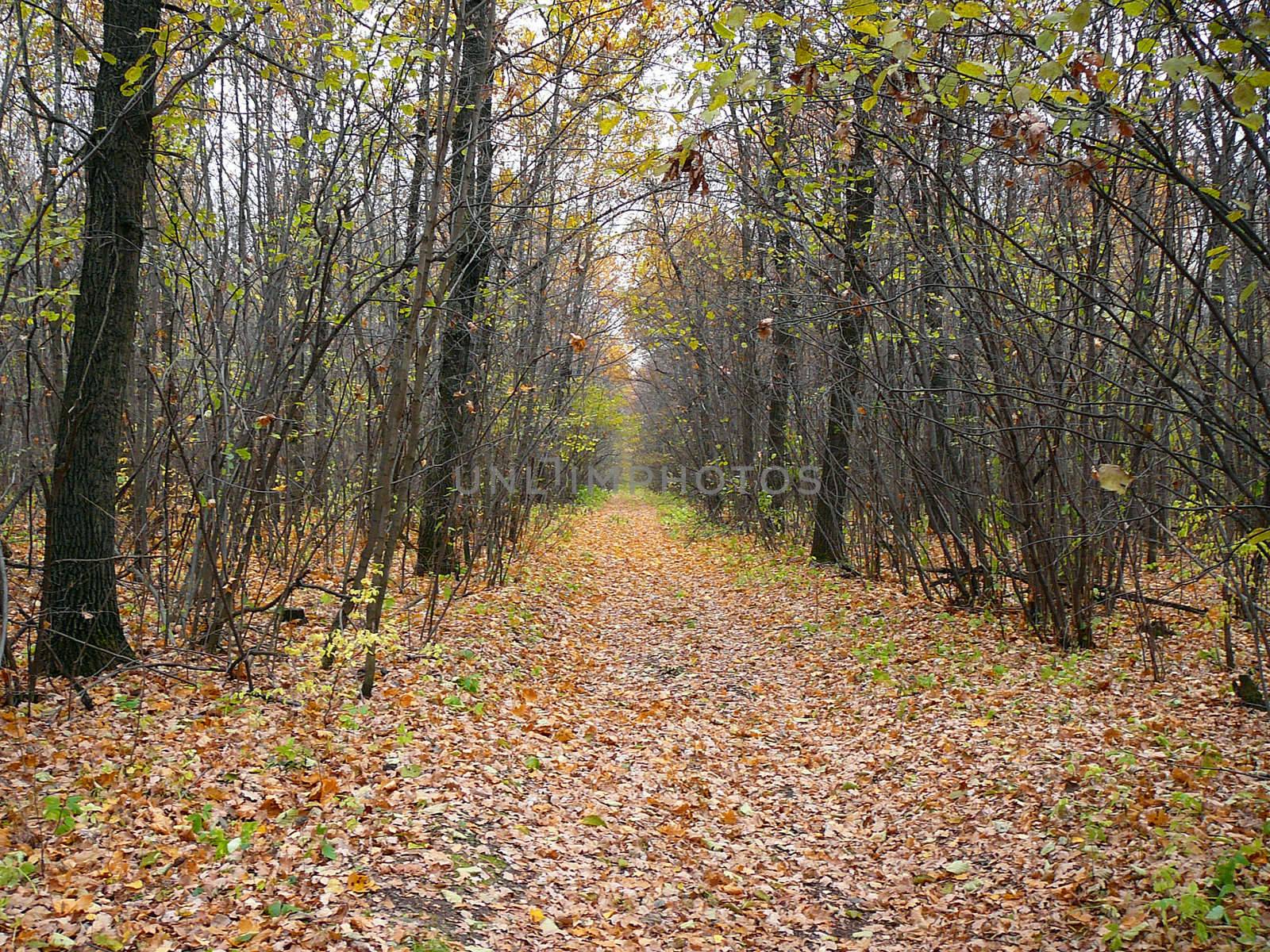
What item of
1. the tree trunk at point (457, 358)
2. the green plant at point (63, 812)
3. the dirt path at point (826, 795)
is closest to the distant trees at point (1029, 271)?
the dirt path at point (826, 795)

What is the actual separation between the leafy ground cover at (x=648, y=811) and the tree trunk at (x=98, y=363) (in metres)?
0.59

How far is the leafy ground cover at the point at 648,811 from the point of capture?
3.72 meters

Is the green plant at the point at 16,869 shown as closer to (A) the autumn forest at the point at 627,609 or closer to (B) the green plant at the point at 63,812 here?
(A) the autumn forest at the point at 627,609

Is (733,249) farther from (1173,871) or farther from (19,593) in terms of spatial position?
(1173,871)

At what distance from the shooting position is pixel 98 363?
555 cm

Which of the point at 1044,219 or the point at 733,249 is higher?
the point at 733,249

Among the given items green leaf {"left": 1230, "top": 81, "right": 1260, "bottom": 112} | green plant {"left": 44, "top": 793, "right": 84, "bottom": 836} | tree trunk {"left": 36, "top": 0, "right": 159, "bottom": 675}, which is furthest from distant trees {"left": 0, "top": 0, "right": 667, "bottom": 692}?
green leaf {"left": 1230, "top": 81, "right": 1260, "bottom": 112}

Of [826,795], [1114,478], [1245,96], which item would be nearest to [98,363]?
[826,795]

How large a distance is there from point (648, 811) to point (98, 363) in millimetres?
4676

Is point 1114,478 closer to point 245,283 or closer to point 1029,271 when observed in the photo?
point 1029,271

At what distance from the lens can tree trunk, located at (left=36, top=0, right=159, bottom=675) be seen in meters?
5.50

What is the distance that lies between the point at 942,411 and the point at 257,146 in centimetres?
769

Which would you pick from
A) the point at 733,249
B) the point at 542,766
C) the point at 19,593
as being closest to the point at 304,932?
the point at 542,766

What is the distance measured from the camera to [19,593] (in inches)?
306
